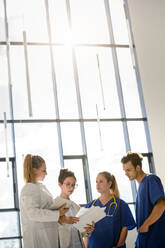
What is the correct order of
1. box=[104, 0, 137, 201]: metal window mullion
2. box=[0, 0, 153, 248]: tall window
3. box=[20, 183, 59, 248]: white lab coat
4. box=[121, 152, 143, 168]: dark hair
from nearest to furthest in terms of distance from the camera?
box=[20, 183, 59, 248]: white lab coat, box=[121, 152, 143, 168]: dark hair, box=[0, 0, 153, 248]: tall window, box=[104, 0, 137, 201]: metal window mullion

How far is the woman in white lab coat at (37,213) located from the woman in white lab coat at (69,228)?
0.06 m

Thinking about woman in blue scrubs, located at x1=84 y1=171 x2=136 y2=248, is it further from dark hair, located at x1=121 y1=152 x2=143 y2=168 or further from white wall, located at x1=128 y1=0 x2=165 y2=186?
white wall, located at x1=128 y1=0 x2=165 y2=186

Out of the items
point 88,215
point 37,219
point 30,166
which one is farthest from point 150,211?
point 30,166

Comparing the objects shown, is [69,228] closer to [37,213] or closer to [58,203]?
[58,203]

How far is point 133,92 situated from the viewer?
6.91 m

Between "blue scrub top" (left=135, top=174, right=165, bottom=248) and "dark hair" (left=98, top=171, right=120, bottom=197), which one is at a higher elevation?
"dark hair" (left=98, top=171, right=120, bottom=197)

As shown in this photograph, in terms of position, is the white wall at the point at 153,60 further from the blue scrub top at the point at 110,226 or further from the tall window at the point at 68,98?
the blue scrub top at the point at 110,226

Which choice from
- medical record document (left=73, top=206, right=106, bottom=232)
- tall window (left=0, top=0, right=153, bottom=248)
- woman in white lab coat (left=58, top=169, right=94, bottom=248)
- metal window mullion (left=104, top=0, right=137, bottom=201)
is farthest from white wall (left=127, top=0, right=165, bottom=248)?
medical record document (left=73, top=206, right=106, bottom=232)

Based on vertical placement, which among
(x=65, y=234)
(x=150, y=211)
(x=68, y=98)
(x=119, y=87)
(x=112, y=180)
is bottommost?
(x=65, y=234)

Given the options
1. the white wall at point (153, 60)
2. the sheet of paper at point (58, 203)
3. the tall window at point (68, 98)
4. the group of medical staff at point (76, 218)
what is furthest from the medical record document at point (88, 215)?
the white wall at point (153, 60)

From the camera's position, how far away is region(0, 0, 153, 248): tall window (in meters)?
6.02

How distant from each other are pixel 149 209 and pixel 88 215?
0.54 m

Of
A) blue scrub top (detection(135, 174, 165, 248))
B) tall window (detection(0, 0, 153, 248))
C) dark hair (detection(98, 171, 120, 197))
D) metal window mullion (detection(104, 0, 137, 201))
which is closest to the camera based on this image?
blue scrub top (detection(135, 174, 165, 248))

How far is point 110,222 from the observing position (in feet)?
11.8
